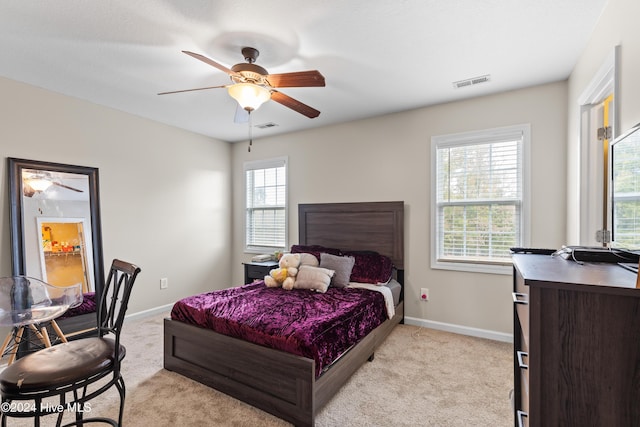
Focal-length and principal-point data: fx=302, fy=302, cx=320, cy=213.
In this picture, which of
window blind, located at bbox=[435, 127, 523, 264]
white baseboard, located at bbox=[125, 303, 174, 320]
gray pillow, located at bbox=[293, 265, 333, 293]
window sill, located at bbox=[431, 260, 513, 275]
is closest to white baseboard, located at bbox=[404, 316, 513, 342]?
window sill, located at bbox=[431, 260, 513, 275]

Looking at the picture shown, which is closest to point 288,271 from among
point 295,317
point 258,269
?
point 258,269

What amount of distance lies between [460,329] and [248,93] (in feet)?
10.6

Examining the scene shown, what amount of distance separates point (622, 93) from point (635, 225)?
34.6 inches

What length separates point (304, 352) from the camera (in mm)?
1933

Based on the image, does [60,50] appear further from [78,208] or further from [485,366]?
[485,366]

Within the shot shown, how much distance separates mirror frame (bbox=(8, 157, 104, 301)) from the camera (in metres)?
2.79

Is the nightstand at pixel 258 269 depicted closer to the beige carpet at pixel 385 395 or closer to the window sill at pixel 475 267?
the beige carpet at pixel 385 395

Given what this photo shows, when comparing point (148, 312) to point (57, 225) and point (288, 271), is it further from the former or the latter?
point (288, 271)

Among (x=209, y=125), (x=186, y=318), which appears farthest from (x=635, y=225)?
(x=209, y=125)

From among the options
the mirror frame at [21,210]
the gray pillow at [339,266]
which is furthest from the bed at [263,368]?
the mirror frame at [21,210]

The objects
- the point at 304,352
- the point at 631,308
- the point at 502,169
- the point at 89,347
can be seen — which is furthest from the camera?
the point at 502,169

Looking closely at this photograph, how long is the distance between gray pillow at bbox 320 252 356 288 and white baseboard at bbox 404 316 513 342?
101 centimetres

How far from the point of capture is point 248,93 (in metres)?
2.17

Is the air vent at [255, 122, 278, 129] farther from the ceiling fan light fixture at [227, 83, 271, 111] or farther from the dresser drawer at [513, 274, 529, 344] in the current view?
the dresser drawer at [513, 274, 529, 344]
